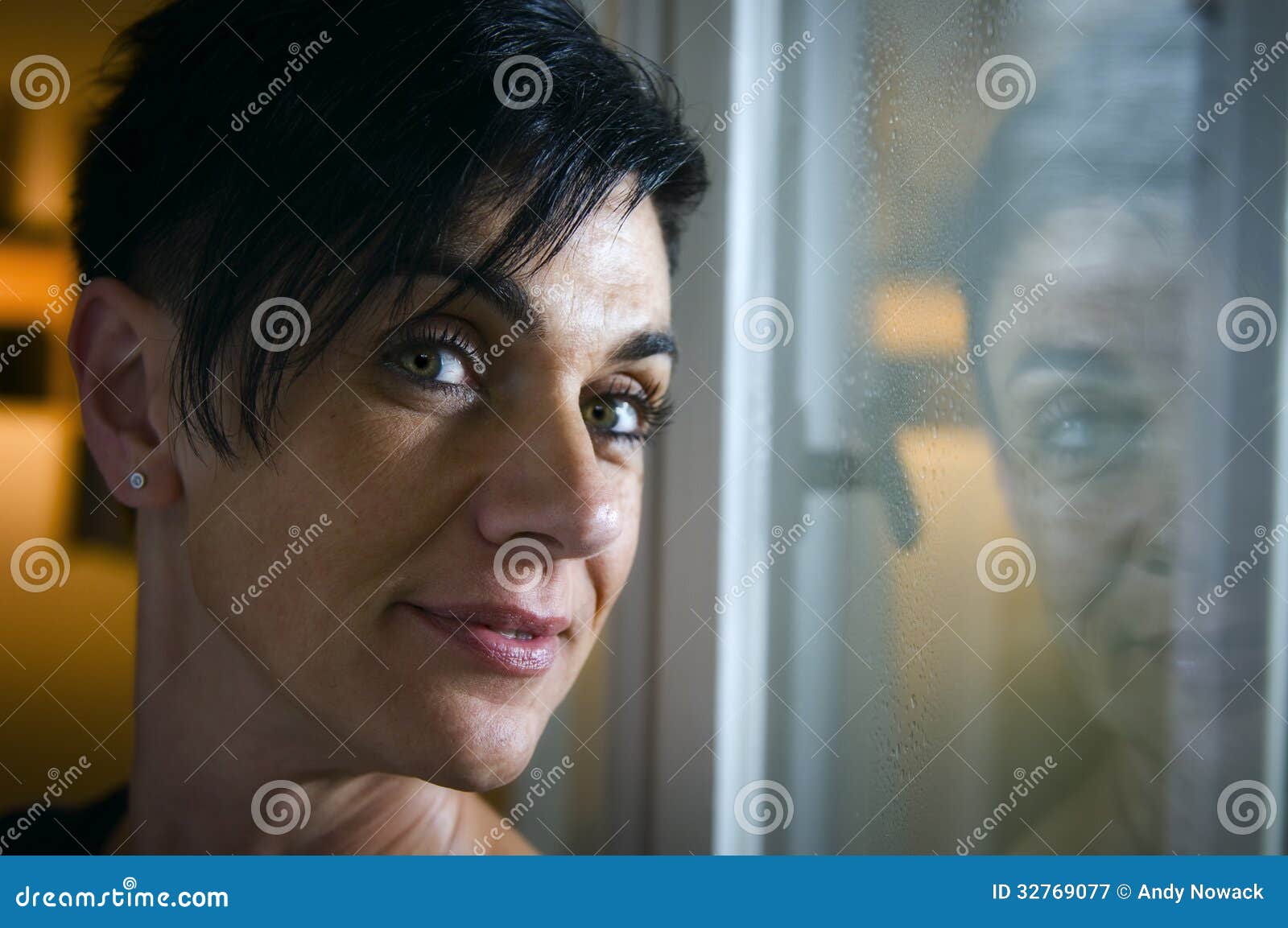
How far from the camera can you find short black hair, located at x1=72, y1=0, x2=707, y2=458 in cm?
68

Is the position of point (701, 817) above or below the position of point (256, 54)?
below

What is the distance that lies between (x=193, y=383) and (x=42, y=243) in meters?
0.42

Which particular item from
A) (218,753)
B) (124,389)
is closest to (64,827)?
(218,753)

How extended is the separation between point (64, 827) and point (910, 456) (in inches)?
35.8

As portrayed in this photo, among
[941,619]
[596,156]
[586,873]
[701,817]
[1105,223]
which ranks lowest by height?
[586,873]

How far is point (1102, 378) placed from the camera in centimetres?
67

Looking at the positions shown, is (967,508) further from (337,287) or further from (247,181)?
(247,181)

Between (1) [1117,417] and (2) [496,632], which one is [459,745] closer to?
(2) [496,632]

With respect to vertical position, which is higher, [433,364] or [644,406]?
[644,406]

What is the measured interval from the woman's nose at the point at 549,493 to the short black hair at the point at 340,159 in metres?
0.13

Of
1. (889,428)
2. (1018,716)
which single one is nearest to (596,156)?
(889,428)

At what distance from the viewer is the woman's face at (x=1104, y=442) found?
0.63 metres

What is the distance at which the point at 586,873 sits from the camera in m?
0.86

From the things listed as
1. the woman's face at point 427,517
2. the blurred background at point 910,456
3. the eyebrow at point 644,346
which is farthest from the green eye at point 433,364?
A: the blurred background at point 910,456
